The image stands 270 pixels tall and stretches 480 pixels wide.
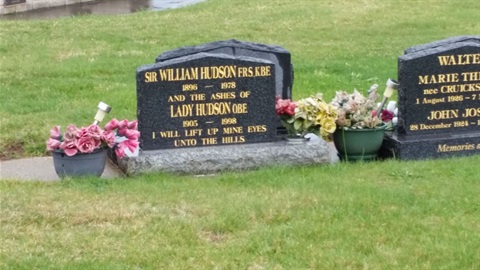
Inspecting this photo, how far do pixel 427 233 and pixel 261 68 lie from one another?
9.11 feet

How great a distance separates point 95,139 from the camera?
8070mm

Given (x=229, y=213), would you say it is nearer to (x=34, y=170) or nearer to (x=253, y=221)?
Result: (x=253, y=221)

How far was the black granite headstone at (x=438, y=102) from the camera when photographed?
348 inches

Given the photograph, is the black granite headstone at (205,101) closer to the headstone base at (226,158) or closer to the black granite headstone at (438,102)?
the headstone base at (226,158)

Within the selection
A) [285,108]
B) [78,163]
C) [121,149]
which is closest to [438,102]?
[285,108]

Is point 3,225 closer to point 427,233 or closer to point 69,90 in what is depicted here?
point 427,233

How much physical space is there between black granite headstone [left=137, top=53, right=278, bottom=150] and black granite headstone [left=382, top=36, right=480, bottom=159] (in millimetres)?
1280

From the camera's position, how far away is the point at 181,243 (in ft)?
21.0

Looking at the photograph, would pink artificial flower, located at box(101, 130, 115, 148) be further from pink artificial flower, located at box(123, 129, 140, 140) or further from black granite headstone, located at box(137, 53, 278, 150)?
black granite headstone, located at box(137, 53, 278, 150)

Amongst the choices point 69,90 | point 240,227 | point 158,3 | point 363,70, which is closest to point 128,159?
point 240,227

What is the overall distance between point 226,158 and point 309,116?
3.04 ft

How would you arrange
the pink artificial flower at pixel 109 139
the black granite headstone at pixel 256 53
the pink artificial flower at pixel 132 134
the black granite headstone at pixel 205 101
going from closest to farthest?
the pink artificial flower at pixel 109 139, the pink artificial flower at pixel 132 134, the black granite headstone at pixel 205 101, the black granite headstone at pixel 256 53

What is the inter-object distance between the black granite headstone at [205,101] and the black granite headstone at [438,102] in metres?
1.28

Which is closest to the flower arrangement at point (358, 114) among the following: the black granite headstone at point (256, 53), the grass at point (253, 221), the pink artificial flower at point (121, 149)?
the grass at point (253, 221)
